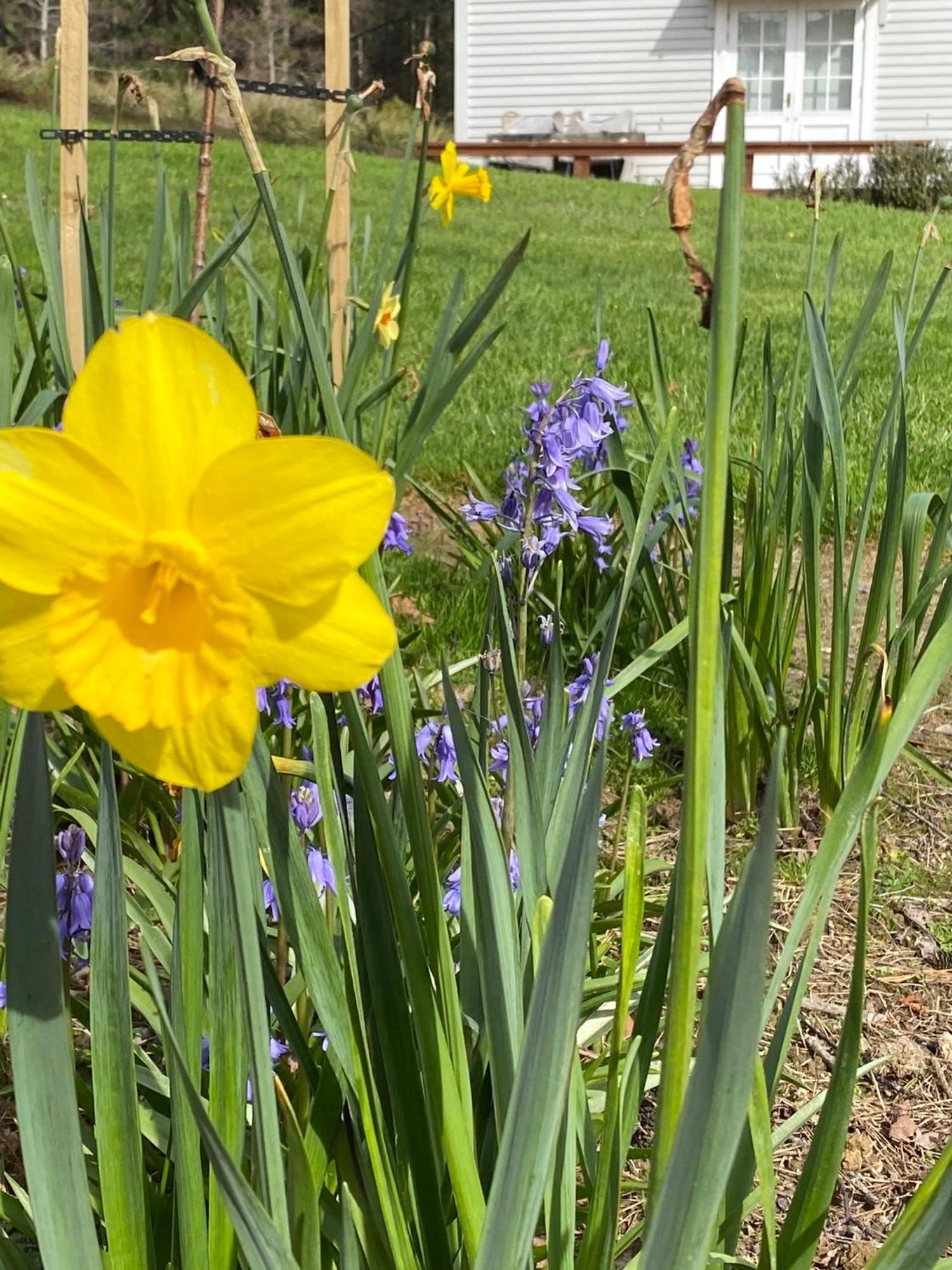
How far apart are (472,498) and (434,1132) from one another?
1.37m

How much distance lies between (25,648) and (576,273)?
7814 millimetres

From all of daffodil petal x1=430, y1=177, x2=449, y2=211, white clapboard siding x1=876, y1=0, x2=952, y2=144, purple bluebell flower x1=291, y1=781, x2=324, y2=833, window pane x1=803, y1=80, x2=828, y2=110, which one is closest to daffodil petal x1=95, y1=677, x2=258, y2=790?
purple bluebell flower x1=291, y1=781, x2=324, y2=833

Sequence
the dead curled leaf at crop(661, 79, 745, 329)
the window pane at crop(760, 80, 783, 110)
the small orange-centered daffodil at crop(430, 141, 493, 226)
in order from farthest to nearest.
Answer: the window pane at crop(760, 80, 783, 110) < the small orange-centered daffodil at crop(430, 141, 493, 226) < the dead curled leaf at crop(661, 79, 745, 329)

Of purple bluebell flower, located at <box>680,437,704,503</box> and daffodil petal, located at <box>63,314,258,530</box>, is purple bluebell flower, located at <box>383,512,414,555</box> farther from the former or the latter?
daffodil petal, located at <box>63,314,258,530</box>

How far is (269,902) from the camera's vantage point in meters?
1.29

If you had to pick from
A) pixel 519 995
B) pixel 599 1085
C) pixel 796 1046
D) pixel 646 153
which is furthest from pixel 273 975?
pixel 646 153

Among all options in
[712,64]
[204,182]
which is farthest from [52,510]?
[712,64]

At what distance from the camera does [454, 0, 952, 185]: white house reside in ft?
55.7

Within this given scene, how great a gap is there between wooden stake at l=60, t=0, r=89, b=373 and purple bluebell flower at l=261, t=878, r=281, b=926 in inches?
51.3

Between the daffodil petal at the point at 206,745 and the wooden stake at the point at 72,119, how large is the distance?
1.84 metres

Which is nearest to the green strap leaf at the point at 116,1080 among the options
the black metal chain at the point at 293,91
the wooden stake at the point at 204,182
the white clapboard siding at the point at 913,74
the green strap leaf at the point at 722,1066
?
the green strap leaf at the point at 722,1066

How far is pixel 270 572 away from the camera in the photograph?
0.56 metres

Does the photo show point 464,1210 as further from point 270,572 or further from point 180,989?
point 270,572

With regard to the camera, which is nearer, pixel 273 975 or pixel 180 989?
pixel 180 989
